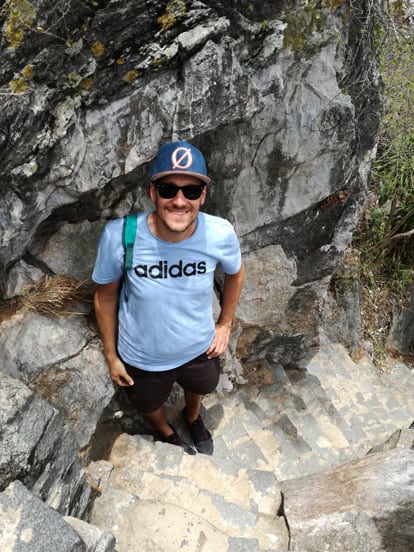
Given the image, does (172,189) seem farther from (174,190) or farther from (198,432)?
(198,432)

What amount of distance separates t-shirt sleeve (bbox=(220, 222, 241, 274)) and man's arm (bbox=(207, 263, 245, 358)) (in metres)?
0.17

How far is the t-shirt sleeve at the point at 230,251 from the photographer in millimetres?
2836

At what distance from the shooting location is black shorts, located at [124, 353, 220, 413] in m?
3.23

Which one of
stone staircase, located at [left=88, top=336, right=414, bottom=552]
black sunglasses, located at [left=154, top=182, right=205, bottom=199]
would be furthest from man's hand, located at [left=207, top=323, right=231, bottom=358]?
black sunglasses, located at [left=154, top=182, right=205, bottom=199]

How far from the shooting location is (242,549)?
2602 millimetres

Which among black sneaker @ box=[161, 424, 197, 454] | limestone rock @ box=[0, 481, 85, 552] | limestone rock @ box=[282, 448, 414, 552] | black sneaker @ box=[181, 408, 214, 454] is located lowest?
black sneaker @ box=[181, 408, 214, 454]

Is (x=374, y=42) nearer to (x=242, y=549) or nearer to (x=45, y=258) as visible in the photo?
(x=45, y=258)

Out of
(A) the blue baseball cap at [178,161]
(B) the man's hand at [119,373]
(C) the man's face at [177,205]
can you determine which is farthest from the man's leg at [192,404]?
(A) the blue baseball cap at [178,161]

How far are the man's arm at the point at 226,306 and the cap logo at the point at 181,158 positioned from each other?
1003 millimetres

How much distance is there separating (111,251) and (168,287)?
42 cm

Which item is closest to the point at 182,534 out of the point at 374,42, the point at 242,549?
the point at 242,549

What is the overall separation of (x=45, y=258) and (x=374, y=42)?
321cm

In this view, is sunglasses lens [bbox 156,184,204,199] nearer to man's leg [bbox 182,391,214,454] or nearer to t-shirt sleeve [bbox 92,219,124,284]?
t-shirt sleeve [bbox 92,219,124,284]

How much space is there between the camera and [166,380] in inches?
129
